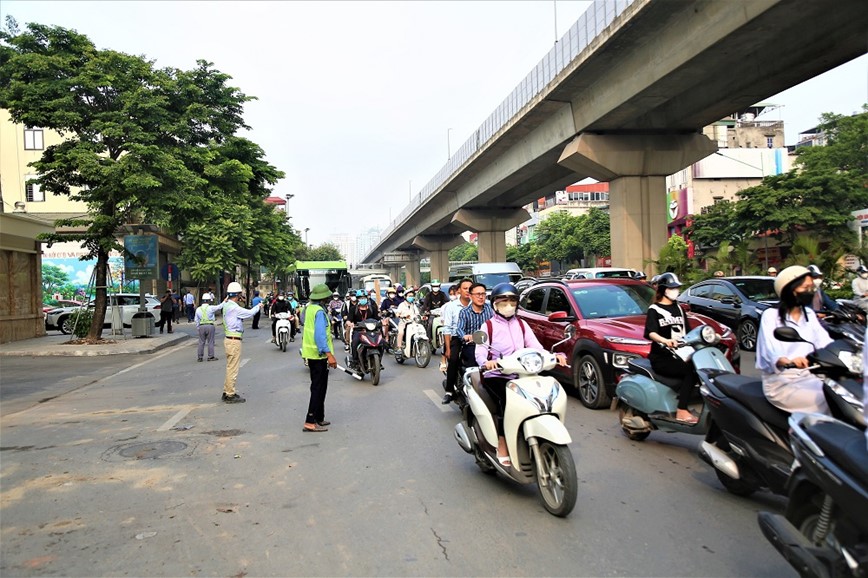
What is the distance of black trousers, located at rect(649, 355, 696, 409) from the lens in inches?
229

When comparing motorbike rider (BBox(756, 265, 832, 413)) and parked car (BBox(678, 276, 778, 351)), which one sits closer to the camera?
motorbike rider (BBox(756, 265, 832, 413))

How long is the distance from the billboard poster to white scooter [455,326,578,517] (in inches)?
834

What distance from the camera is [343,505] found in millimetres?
4859

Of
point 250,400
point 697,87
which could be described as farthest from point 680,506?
point 697,87

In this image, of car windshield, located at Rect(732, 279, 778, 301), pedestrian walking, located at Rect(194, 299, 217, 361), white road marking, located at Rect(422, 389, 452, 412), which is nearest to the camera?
white road marking, located at Rect(422, 389, 452, 412)

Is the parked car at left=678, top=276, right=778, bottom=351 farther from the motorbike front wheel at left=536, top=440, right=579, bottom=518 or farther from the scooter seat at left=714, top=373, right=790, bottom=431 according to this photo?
the motorbike front wheel at left=536, top=440, right=579, bottom=518

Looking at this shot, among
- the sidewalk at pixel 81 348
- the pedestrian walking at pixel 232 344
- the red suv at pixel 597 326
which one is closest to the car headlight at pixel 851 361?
the red suv at pixel 597 326

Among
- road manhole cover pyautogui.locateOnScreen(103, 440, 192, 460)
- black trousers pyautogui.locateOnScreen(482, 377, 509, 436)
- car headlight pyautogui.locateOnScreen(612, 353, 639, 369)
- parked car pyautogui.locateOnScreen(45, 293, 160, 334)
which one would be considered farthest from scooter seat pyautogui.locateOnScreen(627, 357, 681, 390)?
parked car pyautogui.locateOnScreen(45, 293, 160, 334)

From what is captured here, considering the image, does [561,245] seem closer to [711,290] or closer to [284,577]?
[711,290]

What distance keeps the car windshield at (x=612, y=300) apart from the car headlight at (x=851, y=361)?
15.2 ft

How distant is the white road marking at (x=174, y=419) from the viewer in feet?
26.0

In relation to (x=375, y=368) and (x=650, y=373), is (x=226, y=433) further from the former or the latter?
(x=650, y=373)

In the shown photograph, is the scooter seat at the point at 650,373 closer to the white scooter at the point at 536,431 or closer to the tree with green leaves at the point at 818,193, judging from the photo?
the white scooter at the point at 536,431

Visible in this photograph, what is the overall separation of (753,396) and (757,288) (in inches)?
445
